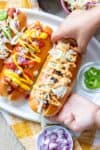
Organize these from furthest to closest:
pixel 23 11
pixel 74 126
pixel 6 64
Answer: pixel 23 11 < pixel 6 64 < pixel 74 126

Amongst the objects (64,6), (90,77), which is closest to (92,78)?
(90,77)

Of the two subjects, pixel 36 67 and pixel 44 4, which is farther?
pixel 44 4

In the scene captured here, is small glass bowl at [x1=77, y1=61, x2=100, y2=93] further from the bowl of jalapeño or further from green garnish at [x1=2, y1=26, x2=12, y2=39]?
green garnish at [x1=2, y1=26, x2=12, y2=39]

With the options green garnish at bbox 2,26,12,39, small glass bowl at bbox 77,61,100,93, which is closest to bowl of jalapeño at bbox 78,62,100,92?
small glass bowl at bbox 77,61,100,93

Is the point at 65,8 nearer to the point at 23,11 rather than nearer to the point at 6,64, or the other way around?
the point at 23,11

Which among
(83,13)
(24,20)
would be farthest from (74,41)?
(24,20)

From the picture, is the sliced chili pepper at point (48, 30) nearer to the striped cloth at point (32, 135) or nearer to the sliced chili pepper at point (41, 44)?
the sliced chili pepper at point (41, 44)
